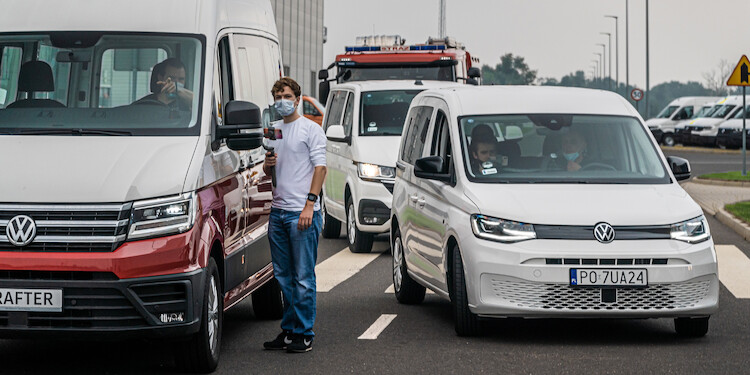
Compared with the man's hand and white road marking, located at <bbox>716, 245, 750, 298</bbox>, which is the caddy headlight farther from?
the man's hand

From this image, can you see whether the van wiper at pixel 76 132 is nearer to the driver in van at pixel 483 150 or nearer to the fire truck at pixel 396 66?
the driver in van at pixel 483 150

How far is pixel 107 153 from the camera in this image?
24.9 feet

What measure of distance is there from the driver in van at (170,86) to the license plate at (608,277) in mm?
2592

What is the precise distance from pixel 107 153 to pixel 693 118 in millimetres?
56590

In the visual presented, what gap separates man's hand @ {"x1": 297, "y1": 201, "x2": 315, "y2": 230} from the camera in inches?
336

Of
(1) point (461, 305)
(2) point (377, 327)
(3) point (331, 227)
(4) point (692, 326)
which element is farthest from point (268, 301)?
(3) point (331, 227)

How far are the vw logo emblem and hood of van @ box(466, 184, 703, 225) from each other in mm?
51

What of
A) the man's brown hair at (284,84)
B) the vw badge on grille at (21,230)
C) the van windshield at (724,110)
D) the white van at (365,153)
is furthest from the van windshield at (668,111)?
the vw badge on grille at (21,230)

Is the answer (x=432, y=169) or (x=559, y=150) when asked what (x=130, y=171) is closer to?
(x=432, y=169)

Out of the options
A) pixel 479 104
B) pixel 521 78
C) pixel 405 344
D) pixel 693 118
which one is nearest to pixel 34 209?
pixel 405 344

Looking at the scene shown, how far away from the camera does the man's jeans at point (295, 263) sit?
8672 millimetres

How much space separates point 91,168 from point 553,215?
3.00m

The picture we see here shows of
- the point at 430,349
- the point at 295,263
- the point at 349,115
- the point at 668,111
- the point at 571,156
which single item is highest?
the point at 668,111

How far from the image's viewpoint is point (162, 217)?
289 inches
